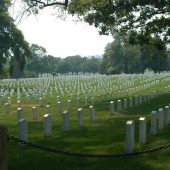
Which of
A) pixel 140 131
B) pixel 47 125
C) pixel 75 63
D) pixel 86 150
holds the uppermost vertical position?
pixel 75 63

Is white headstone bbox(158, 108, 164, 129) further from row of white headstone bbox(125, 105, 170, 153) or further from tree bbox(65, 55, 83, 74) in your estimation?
A: tree bbox(65, 55, 83, 74)

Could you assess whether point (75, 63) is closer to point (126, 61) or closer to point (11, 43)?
point (126, 61)

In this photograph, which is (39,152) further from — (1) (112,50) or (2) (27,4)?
(1) (112,50)

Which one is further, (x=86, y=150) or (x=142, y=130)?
(x=142, y=130)

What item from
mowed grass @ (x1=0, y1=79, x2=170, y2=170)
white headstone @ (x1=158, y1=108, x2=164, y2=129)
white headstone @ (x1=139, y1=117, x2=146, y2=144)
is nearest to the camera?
mowed grass @ (x1=0, y1=79, x2=170, y2=170)

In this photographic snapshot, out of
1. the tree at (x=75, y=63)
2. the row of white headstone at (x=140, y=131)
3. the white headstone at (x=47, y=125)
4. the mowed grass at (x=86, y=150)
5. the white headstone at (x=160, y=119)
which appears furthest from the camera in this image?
the tree at (x=75, y=63)

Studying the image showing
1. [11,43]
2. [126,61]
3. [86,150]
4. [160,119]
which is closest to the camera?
[86,150]

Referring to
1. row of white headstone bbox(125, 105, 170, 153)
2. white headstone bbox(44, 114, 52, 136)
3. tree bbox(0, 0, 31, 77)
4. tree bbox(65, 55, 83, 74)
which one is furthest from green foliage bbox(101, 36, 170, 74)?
white headstone bbox(44, 114, 52, 136)

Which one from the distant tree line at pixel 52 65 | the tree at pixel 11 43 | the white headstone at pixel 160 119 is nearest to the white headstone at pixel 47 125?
the white headstone at pixel 160 119

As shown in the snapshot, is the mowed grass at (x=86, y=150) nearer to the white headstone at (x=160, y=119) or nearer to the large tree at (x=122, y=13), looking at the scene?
the white headstone at (x=160, y=119)

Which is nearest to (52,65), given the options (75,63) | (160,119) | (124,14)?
(75,63)

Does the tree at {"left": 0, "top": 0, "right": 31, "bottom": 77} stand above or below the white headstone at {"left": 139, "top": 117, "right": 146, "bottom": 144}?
above

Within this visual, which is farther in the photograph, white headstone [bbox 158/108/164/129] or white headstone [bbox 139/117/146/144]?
white headstone [bbox 158/108/164/129]

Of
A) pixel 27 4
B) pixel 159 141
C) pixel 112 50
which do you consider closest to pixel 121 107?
pixel 27 4
